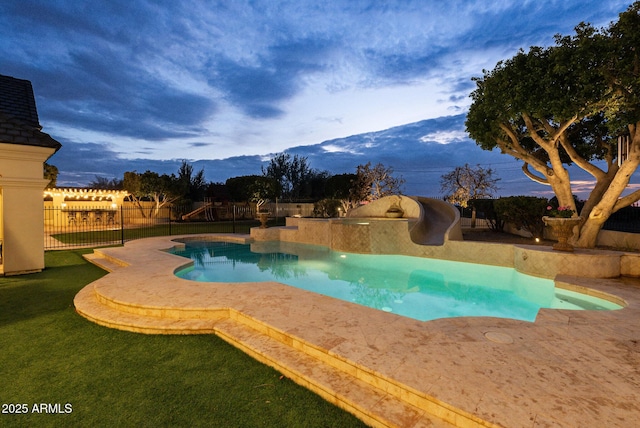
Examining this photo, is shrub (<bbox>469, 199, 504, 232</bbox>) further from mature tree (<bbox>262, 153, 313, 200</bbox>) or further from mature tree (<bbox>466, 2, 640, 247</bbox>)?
mature tree (<bbox>262, 153, 313, 200</bbox>)

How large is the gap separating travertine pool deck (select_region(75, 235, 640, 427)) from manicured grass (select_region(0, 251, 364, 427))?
0.21 m

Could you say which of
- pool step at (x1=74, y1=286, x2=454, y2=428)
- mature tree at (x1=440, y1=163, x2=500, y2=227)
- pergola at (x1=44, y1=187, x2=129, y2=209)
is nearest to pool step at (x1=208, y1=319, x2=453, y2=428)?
pool step at (x1=74, y1=286, x2=454, y2=428)

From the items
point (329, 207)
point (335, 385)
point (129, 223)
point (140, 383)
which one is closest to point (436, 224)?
point (335, 385)

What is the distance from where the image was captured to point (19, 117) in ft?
26.7

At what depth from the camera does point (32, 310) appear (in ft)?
16.1

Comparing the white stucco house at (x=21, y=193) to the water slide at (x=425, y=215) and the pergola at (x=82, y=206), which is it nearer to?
the water slide at (x=425, y=215)

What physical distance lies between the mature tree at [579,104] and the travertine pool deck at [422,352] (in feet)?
18.9

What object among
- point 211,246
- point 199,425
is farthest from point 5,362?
point 211,246

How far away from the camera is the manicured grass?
2340 millimetres

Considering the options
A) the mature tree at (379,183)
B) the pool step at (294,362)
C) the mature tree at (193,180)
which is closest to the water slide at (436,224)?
the mature tree at (379,183)

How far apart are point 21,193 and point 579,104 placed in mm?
15137

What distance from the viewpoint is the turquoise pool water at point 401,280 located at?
582cm

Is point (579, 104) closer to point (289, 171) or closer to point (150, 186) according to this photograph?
point (150, 186)

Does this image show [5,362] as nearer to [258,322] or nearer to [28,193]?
[258,322]
